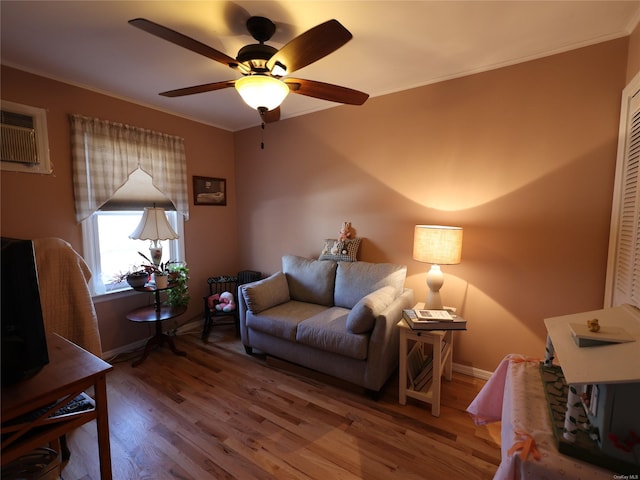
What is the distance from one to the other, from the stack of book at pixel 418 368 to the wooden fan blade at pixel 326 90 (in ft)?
6.34

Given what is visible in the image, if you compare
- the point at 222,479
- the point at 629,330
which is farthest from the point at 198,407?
the point at 629,330

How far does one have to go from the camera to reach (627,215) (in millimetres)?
1729

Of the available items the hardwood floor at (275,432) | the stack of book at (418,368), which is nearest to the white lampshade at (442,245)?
the stack of book at (418,368)

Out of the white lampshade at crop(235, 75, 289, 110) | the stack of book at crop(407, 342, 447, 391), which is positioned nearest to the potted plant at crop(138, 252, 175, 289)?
the white lampshade at crop(235, 75, 289, 110)

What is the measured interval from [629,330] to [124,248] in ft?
12.0

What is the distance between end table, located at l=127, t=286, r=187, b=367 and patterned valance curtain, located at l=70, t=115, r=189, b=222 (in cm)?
96

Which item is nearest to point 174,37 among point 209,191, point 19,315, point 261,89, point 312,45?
point 261,89

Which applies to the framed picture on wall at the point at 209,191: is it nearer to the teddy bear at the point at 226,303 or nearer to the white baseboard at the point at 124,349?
the teddy bear at the point at 226,303

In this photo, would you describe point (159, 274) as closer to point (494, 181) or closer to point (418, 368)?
point (418, 368)

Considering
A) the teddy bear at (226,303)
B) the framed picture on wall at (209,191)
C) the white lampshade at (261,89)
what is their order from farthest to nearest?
the framed picture on wall at (209,191) → the teddy bear at (226,303) → the white lampshade at (261,89)

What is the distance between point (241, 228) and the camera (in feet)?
13.1

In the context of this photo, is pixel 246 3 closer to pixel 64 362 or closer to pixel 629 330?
pixel 64 362

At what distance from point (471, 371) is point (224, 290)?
9.26 ft

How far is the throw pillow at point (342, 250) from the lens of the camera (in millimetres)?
2914
